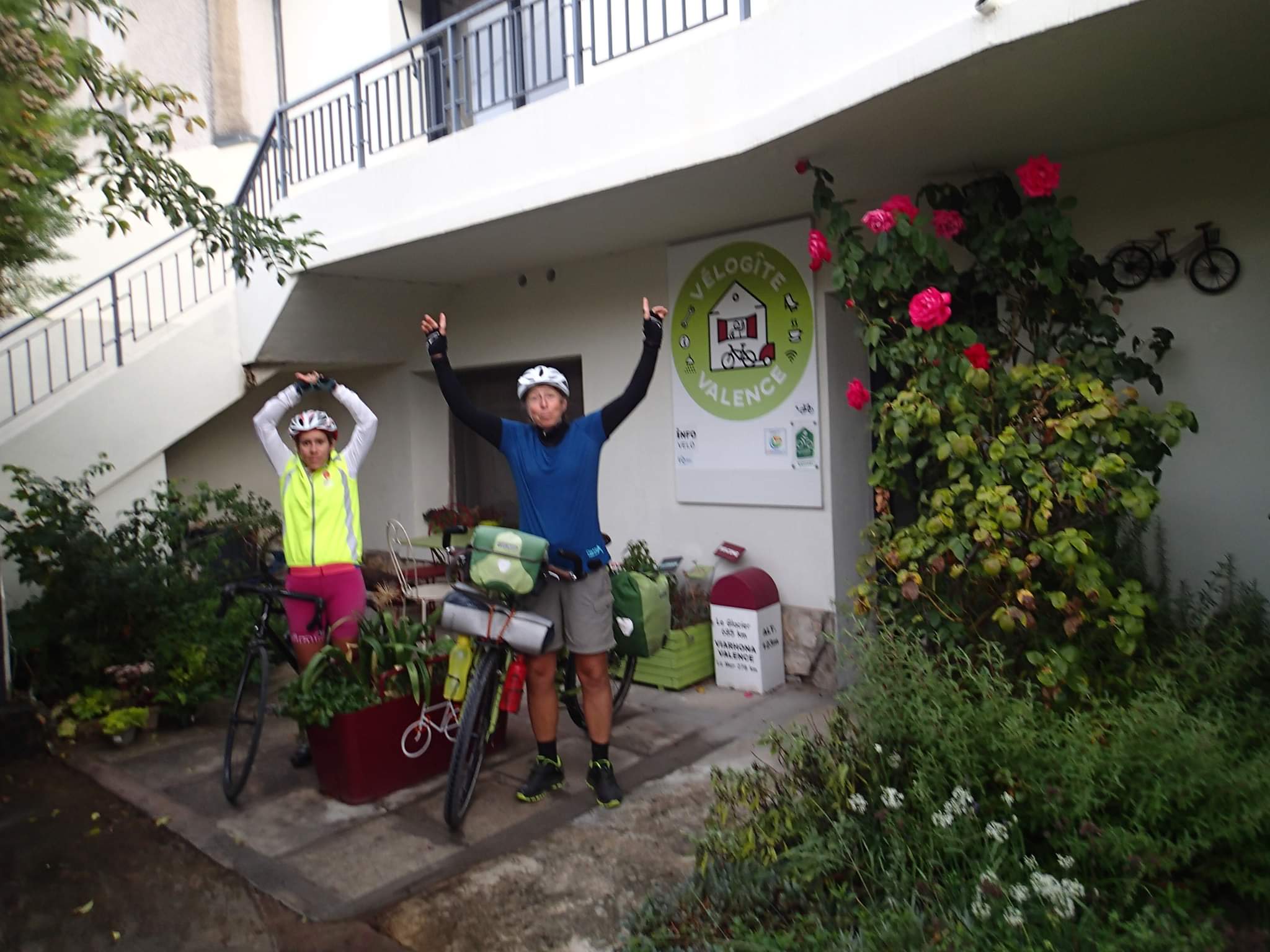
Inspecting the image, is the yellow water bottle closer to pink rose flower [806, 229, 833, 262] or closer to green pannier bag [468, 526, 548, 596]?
green pannier bag [468, 526, 548, 596]

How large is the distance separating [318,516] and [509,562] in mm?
1268

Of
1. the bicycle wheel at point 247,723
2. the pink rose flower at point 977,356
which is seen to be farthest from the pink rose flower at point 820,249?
the bicycle wheel at point 247,723

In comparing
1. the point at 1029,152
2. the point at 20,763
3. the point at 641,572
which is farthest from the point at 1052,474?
the point at 20,763

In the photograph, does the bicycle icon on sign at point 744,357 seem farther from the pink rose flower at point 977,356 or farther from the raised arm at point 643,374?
the raised arm at point 643,374

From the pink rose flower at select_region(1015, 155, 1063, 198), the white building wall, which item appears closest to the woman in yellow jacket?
the pink rose flower at select_region(1015, 155, 1063, 198)

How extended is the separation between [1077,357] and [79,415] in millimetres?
6959

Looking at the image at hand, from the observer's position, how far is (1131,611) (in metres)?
3.50

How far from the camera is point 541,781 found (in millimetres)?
4125

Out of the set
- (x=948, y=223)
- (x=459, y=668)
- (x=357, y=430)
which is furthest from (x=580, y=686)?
(x=948, y=223)

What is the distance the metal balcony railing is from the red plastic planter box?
3.83 m

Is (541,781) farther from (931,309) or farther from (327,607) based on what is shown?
(931,309)

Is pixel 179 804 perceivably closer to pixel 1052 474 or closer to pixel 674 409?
pixel 674 409

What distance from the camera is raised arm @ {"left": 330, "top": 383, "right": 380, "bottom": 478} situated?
14.7ft

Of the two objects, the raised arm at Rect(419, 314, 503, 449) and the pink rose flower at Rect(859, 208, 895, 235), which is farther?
the pink rose flower at Rect(859, 208, 895, 235)
